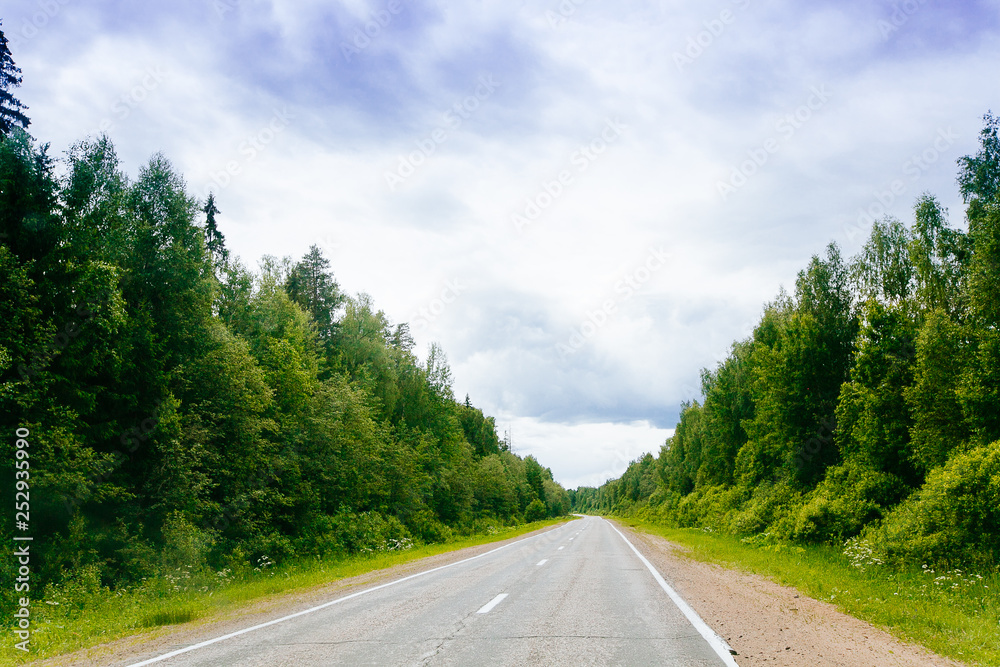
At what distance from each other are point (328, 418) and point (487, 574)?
1370 cm

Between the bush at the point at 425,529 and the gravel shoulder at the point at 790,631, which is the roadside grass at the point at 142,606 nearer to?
the gravel shoulder at the point at 790,631

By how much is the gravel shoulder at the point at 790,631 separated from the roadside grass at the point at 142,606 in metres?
8.56

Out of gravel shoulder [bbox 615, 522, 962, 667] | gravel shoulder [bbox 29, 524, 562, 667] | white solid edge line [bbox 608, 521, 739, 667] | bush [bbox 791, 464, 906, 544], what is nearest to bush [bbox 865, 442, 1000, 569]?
gravel shoulder [bbox 615, 522, 962, 667]

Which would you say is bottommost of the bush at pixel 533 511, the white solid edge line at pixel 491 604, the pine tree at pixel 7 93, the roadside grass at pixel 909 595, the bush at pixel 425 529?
the bush at pixel 533 511

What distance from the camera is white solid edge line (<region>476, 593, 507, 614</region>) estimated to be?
9.15 metres

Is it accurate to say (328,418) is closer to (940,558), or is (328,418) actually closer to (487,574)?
(487,574)

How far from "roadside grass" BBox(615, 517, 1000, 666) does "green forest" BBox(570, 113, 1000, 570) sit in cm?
129

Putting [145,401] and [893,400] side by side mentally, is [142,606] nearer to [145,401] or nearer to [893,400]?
[145,401]

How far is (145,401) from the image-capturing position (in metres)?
15.3

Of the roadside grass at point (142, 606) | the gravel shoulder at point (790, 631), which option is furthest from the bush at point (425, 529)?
the gravel shoulder at point (790, 631)

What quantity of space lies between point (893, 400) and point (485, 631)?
19.9 metres

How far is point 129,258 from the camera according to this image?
16062mm

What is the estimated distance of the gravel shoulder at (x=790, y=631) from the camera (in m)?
6.34

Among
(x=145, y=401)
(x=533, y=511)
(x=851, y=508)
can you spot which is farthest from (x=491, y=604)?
(x=533, y=511)
